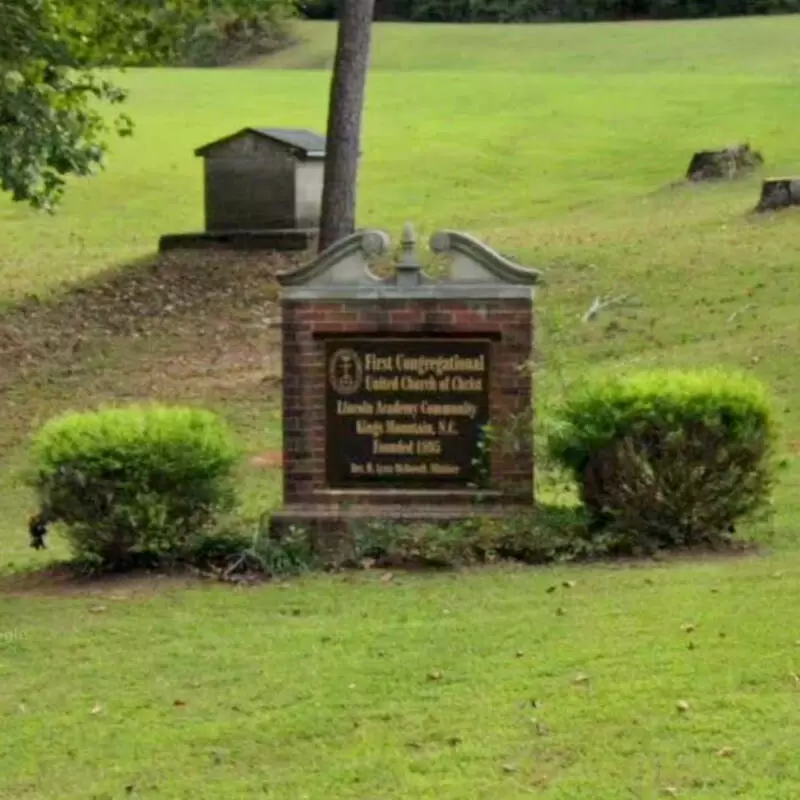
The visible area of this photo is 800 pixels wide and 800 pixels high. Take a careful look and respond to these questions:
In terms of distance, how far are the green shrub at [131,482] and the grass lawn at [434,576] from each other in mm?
289

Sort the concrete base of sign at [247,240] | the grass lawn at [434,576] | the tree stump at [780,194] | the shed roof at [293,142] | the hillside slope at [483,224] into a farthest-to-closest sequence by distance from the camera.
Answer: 1. the shed roof at [293,142]
2. the concrete base of sign at [247,240]
3. the tree stump at [780,194]
4. the hillside slope at [483,224]
5. the grass lawn at [434,576]

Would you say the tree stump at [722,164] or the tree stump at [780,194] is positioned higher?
the tree stump at [780,194]

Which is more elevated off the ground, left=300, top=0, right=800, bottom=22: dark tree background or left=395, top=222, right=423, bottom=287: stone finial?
left=395, top=222, right=423, bottom=287: stone finial

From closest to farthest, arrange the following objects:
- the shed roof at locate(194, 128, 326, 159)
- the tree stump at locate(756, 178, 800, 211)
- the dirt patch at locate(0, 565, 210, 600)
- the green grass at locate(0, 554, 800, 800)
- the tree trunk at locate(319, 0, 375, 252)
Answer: the green grass at locate(0, 554, 800, 800) → the dirt patch at locate(0, 565, 210, 600) → the tree trunk at locate(319, 0, 375, 252) → the tree stump at locate(756, 178, 800, 211) → the shed roof at locate(194, 128, 326, 159)

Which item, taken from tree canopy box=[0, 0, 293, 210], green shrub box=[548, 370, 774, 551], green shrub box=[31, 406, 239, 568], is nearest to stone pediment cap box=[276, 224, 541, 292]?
green shrub box=[548, 370, 774, 551]

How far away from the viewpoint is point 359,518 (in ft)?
33.0

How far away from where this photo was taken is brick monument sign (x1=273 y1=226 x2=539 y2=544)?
32.9 feet

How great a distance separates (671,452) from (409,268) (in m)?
1.61

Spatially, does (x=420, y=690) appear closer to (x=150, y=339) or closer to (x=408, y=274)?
(x=408, y=274)

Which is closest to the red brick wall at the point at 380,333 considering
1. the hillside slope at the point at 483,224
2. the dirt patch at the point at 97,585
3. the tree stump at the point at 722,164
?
the hillside slope at the point at 483,224

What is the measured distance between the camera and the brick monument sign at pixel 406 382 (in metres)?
10.0

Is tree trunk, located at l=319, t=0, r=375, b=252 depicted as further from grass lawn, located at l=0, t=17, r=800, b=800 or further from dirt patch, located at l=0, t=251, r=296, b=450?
grass lawn, located at l=0, t=17, r=800, b=800

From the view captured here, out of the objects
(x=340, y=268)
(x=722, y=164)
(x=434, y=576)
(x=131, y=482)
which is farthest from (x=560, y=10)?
(x=434, y=576)

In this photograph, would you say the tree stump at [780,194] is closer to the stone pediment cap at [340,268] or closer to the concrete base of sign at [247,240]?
the concrete base of sign at [247,240]
